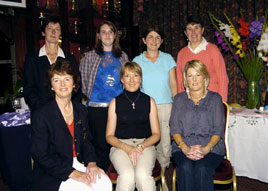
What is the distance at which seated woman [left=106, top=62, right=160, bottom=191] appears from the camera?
6.87 ft

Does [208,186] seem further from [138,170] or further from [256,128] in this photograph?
[256,128]

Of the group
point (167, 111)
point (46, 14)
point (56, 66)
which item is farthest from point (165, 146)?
point (46, 14)

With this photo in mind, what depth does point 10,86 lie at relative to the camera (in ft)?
13.0

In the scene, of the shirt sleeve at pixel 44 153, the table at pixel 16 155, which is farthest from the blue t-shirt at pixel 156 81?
the table at pixel 16 155

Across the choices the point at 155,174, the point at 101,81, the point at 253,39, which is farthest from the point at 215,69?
the point at 155,174

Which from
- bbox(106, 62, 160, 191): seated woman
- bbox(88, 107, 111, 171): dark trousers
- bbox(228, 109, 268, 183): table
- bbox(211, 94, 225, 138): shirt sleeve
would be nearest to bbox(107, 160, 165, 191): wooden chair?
bbox(106, 62, 160, 191): seated woman

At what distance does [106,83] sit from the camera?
2.51 meters

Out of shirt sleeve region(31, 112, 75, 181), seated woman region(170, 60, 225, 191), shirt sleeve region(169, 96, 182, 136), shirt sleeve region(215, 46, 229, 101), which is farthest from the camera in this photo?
shirt sleeve region(215, 46, 229, 101)

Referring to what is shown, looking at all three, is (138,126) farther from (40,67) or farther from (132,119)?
(40,67)

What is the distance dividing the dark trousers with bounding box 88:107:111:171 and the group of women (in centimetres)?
11

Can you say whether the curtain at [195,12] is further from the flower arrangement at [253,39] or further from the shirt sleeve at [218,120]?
the shirt sleeve at [218,120]

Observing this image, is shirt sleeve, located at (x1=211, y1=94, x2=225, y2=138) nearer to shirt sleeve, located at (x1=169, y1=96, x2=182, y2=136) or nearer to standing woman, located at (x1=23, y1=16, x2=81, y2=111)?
shirt sleeve, located at (x1=169, y1=96, x2=182, y2=136)

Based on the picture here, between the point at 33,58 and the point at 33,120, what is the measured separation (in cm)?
91

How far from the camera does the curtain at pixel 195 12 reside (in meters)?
3.81
